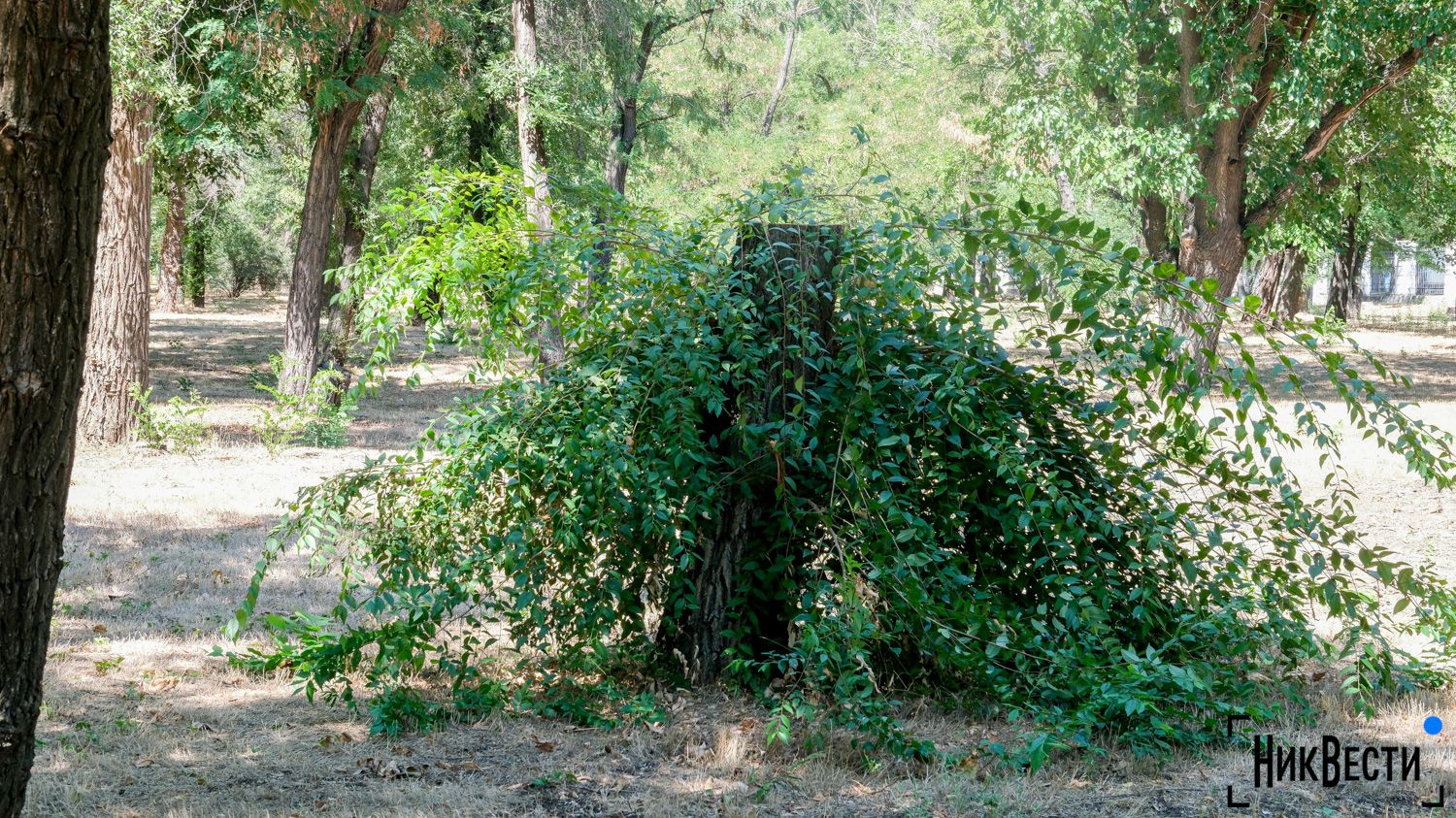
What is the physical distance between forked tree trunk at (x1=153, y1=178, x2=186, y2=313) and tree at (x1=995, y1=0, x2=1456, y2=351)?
873 inches

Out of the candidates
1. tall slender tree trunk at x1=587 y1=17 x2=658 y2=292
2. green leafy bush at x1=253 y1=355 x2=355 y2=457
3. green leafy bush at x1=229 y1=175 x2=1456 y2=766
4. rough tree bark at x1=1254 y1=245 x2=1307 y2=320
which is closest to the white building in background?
rough tree bark at x1=1254 y1=245 x2=1307 y2=320

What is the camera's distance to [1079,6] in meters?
14.7

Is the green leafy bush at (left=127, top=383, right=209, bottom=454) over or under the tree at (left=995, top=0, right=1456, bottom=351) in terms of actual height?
under

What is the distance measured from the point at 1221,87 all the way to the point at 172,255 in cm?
3043

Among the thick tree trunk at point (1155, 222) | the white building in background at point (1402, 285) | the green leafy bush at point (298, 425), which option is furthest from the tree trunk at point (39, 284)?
the white building in background at point (1402, 285)

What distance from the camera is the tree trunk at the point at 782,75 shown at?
37750mm

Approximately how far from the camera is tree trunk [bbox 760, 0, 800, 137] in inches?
1486

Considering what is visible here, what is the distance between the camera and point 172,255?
113 ft

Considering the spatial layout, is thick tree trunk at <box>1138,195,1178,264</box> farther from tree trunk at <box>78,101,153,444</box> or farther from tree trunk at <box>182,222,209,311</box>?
tree trunk at <box>182,222,209,311</box>

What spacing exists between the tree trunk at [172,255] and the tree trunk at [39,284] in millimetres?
28356

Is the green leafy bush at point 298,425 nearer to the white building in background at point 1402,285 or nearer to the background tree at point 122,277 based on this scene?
the background tree at point 122,277

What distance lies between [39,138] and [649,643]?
3161mm

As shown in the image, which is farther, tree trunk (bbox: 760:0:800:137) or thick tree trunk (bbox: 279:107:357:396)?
tree trunk (bbox: 760:0:800:137)

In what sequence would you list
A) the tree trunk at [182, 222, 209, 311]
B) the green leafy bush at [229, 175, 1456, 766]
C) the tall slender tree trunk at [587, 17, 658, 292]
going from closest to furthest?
the green leafy bush at [229, 175, 1456, 766]
the tall slender tree trunk at [587, 17, 658, 292]
the tree trunk at [182, 222, 209, 311]
